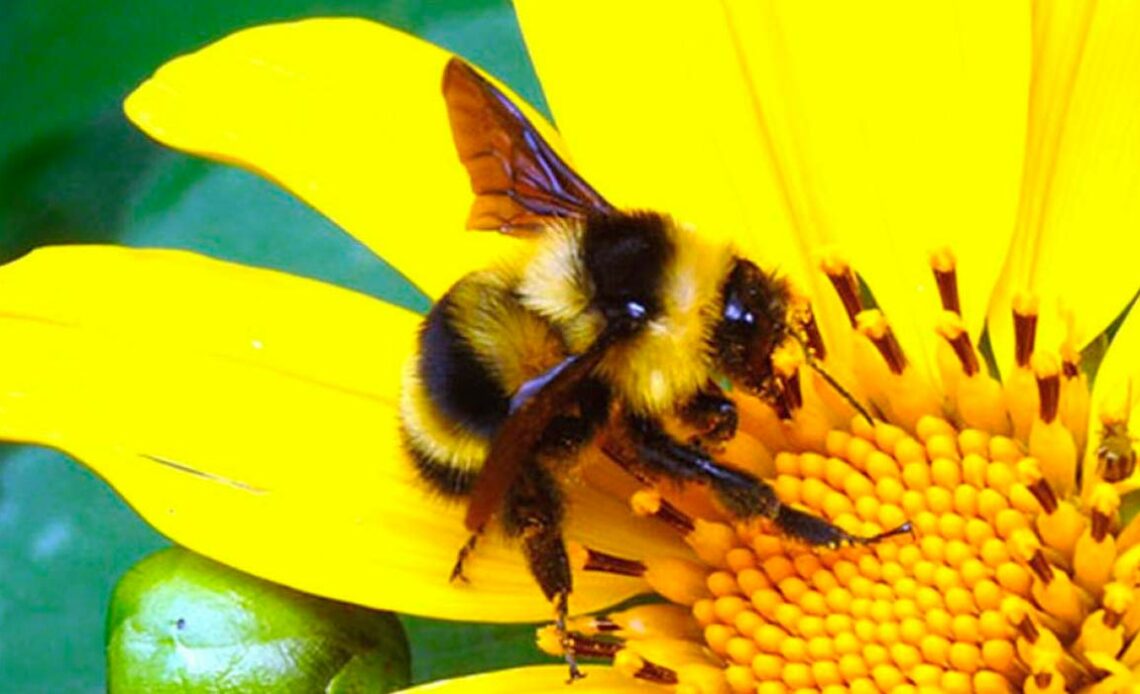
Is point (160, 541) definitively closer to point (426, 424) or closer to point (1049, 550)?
point (426, 424)

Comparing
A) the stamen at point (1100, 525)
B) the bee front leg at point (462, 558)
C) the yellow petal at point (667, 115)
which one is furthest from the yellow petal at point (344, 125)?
the stamen at point (1100, 525)

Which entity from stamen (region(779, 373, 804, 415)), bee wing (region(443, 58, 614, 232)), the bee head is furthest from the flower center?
bee wing (region(443, 58, 614, 232))

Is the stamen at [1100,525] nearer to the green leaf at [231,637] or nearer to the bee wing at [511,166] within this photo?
the bee wing at [511,166]

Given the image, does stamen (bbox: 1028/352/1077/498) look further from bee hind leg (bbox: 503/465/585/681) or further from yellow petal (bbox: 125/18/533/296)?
yellow petal (bbox: 125/18/533/296)

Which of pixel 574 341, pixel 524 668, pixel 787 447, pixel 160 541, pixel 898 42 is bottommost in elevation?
pixel 160 541

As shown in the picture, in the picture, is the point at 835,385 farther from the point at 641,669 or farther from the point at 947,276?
the point at 641,669

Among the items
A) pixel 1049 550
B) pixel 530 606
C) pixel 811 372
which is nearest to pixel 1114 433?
pixel 1049 550

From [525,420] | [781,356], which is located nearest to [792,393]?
[781,356]
